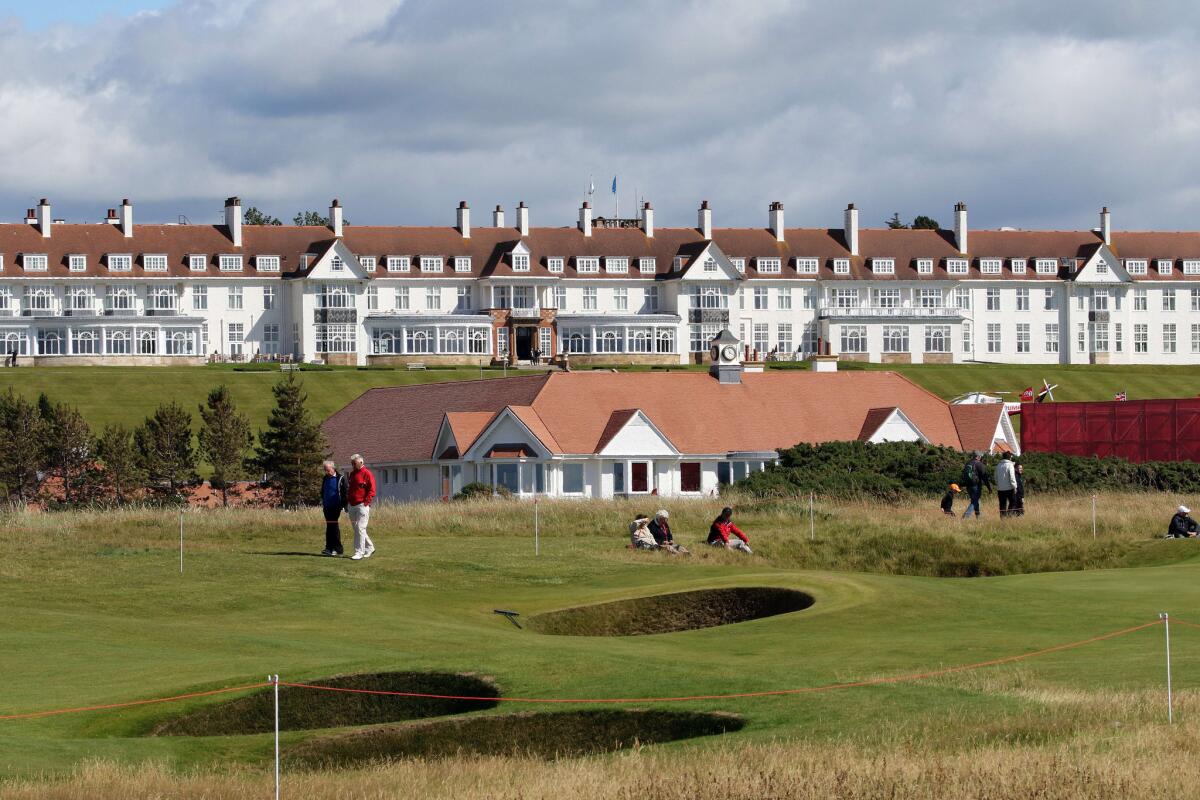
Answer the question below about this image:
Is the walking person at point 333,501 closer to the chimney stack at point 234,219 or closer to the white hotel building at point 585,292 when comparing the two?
the white hotel building at point 585,292

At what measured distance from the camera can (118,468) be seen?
64.7 m

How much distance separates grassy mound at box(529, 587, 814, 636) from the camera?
26703 mm

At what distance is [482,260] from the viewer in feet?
425

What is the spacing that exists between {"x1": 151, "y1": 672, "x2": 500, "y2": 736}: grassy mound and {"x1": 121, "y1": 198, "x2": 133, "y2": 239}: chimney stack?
11162 cm

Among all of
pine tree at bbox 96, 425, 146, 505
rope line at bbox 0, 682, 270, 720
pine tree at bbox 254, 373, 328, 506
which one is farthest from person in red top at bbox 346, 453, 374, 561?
pine tree at bbox 96, 425, 146, 505

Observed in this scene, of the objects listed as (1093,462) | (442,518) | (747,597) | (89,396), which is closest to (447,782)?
(747,597)

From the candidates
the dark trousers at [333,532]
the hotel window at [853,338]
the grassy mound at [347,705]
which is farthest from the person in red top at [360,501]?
the hotel window at [853,338]

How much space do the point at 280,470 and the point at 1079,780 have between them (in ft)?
171

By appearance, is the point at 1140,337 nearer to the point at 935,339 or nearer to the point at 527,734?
the point at 935,339

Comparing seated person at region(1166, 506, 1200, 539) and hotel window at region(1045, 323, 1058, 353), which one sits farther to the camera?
hotel window at region(1045, 323, 1058, 353)

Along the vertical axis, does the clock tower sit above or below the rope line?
above

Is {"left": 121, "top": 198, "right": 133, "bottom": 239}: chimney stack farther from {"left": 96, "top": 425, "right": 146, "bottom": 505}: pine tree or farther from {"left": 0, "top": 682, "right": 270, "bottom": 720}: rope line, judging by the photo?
{"left": 0, "top": 682, "right": 270, "bottom": 720}: rope line

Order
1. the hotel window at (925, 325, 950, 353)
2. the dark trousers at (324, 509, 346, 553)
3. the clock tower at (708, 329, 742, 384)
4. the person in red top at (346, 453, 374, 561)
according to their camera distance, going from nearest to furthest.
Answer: the person in red top at (346, 453, 374, 561)
the dark trousers at (324, 509, 346, 553)
the clock tower at (708, 329, 742, 384)
the hotel window at (925, 325, 950, 353)

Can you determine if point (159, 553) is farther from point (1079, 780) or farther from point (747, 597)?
point (1079, 780)
